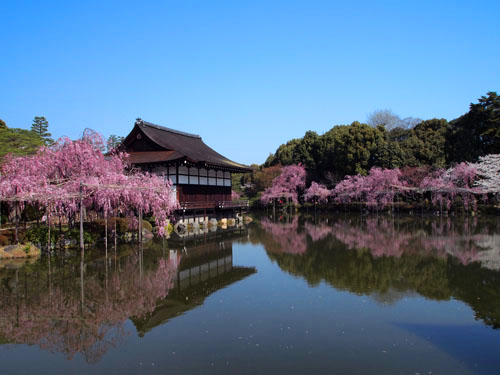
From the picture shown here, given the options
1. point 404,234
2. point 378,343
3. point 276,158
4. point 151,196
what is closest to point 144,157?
point 151,196

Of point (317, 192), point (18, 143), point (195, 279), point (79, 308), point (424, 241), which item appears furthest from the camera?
point (317, 192)

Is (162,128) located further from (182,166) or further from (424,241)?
(424,241)

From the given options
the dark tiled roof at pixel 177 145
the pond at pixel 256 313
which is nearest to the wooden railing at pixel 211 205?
the dark tiled roof at pixel 177 145

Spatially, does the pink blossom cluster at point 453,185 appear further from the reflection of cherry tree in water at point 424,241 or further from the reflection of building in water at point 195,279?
the reflection of building in water at point 195,279

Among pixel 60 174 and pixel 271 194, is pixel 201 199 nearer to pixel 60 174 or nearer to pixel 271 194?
pixel 60 174

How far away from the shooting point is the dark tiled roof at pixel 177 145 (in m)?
27.0

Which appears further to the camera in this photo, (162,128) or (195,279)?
(162,128)

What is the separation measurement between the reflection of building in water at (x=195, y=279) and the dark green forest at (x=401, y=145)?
28.3m

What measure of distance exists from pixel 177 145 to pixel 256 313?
923 inches

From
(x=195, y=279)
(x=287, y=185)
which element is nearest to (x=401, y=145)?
(x=287, y=185)

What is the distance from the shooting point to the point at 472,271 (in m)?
11.6

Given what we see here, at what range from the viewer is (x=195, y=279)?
11688mm

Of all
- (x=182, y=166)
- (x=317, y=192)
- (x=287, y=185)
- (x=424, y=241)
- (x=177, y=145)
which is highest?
(x=177, y=145)

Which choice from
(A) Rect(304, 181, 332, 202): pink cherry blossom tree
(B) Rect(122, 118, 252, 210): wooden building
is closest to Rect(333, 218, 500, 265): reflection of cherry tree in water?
(B) Rect(122, 118, 252, 210): wooden building
